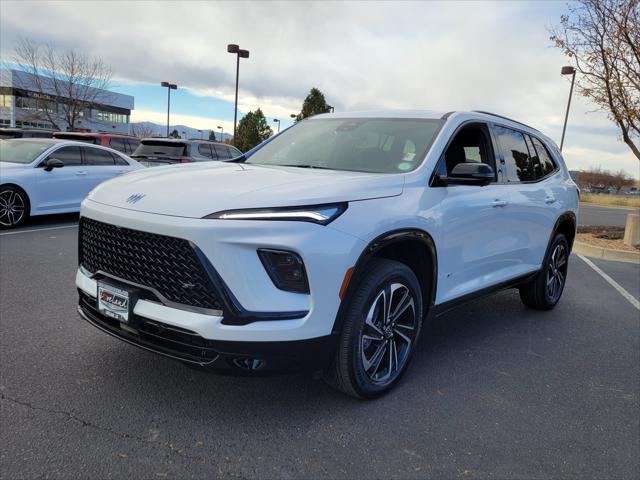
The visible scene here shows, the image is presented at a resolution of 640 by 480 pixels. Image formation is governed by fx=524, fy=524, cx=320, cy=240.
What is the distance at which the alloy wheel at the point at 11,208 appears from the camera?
8758 mm

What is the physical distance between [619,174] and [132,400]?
102m

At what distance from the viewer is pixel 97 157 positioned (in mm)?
10594

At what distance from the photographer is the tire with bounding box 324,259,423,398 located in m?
2.92

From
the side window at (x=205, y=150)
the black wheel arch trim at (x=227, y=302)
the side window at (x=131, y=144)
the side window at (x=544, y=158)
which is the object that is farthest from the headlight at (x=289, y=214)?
the side window at (x=131, y=144)

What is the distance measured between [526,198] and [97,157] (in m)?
8.76

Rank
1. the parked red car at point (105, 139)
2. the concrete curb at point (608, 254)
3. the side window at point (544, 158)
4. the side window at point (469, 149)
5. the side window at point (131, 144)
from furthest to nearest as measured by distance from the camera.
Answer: the side window at point (131, 144) → the parked red car at point (105, 139) → the concrete curb at point (608, 254) → the side window at point (544, 158) → the side window at point (469, 149)

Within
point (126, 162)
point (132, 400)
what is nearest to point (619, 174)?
point (126, 162)

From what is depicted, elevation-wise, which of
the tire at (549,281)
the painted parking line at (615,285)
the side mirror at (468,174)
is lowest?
the painted parking line at (615,285)

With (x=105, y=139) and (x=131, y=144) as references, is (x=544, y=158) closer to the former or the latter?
(x=105, y=139)

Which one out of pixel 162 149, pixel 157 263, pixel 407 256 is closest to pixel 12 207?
pixel 162 149

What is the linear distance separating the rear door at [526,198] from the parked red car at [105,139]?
44.2 feet

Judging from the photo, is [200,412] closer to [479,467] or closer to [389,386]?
[389,386]

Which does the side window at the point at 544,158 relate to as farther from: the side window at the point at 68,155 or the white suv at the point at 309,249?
the side window at the point at 68,155

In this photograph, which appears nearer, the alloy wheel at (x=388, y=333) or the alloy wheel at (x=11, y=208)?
the alloy wheel at (x=388, y=333)
